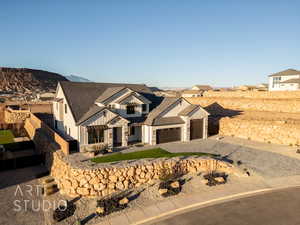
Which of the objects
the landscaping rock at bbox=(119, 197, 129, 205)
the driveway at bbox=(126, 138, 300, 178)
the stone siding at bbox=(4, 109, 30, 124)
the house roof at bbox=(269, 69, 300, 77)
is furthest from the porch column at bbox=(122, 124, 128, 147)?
Result: the house roof at bbox=(269, 69, 300, 77)

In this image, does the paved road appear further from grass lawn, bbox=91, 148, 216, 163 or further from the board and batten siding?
the board and batten siding

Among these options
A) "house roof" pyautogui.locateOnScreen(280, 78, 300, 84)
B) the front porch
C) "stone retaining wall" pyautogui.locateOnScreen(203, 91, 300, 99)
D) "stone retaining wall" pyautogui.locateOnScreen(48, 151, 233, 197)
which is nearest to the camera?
"stone retaining wall" pyautogui.locateOnScreen(48, 151, 233, 197)

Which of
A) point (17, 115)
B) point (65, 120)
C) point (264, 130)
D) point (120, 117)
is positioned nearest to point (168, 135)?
point (120, 117)

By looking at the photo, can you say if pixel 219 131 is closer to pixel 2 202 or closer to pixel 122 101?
pixel 122 101

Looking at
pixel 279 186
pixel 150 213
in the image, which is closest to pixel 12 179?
pixel 150 213

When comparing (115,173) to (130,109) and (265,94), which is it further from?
(265,94)

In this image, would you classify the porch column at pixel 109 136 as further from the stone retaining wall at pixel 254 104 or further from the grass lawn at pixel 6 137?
the stone retaining wall at pixel 254 104
